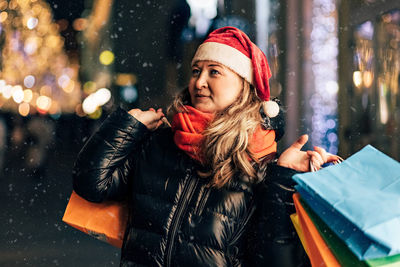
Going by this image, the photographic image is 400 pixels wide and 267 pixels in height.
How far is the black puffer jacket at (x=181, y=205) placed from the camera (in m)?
1.52

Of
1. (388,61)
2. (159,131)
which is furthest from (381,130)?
(159,131)

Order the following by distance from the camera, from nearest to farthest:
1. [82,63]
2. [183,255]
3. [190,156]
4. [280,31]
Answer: [183,255]
[190,156]
[280,31]
[82,63]

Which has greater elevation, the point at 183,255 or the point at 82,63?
the point at 82,63

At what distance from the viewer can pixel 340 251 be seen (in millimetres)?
1143

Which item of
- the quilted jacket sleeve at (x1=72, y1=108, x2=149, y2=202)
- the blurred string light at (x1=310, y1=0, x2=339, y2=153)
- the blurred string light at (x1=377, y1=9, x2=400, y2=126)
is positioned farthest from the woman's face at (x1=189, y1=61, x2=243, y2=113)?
the blurred string light at (x1=377, y1=9, x2=400, y2=126)

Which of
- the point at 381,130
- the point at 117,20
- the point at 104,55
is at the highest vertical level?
the point at 117,20

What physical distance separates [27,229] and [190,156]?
13.1 feet

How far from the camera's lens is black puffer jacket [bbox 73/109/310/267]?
1.52 meters

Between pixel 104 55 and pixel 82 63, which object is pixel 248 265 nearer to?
pixel 104 55


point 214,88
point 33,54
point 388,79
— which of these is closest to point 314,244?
point 214,88

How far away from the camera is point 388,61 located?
17.7 ft

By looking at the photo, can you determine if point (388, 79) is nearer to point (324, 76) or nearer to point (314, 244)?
point (324, 76)

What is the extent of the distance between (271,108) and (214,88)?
0.24m

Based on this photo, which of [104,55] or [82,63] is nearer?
[104,55]
